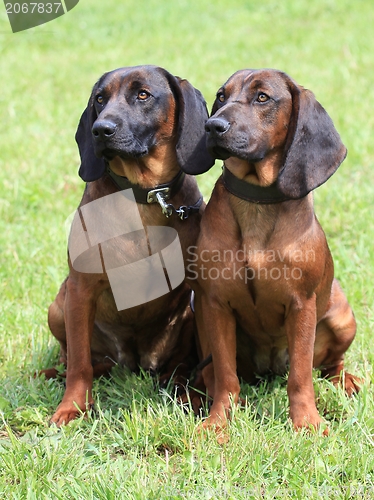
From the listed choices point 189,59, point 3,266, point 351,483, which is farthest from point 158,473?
point 189,59

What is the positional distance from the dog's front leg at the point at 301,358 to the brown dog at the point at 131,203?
692 millimetres

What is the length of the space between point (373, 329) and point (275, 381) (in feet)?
2.82

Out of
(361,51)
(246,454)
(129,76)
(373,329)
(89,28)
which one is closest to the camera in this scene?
(246,454)

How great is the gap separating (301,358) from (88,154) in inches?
60.0

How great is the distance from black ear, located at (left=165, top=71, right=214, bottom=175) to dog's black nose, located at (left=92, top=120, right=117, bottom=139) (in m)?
0.38

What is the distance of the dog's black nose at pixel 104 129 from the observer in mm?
3421

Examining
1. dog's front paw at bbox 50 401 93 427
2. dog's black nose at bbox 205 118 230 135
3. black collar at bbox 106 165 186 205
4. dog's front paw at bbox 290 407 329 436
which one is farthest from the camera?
black collar at bbox 106 165 186 205

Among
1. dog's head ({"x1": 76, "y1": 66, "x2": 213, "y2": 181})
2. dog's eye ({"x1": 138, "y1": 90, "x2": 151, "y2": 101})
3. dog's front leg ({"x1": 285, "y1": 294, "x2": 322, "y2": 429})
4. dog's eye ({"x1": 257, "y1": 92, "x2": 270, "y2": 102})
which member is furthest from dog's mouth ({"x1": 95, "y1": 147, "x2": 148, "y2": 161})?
dog's front leg ({"x1": 285, "y1": 294, "x2": 322, "y2": 429})

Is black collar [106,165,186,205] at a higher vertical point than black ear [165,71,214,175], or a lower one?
lower

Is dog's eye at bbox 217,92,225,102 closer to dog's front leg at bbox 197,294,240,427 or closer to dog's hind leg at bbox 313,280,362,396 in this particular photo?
dog's front leg at bbox 197,294,240,427

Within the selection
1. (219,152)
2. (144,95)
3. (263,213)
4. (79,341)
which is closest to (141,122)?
(144,95)

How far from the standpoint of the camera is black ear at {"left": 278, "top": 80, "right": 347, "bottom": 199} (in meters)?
3.33

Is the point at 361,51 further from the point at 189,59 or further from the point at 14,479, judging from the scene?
the point at 14,479

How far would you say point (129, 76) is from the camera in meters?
3.70
